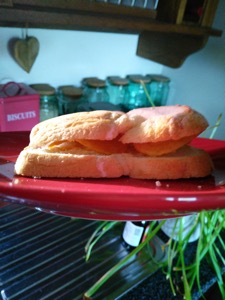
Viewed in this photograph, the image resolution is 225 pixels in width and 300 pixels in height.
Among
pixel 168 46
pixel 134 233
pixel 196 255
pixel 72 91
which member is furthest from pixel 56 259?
pixel 168 46

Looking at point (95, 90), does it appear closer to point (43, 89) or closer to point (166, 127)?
point (43, 89)

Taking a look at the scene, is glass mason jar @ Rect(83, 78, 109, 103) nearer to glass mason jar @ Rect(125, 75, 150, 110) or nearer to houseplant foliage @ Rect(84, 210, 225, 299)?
glass mason jar @ Rect(125, 75, 150, 110)

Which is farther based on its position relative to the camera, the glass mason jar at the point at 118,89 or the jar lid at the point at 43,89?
the glass mason jar at the point at 118,89

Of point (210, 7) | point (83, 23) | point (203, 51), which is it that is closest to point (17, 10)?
point (83, 23)

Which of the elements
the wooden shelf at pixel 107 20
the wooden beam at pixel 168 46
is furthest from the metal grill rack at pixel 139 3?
the wooden beam at pixel 168 46

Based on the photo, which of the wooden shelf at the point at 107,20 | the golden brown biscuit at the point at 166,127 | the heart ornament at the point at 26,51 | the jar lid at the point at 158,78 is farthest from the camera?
the jar lid at the point at 158,78

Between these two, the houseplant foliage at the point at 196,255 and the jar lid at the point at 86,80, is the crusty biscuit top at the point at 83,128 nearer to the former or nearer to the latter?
the houseplant foliage at the point at 196,255
